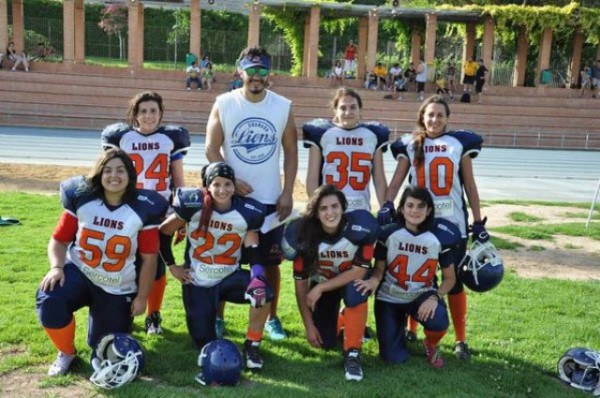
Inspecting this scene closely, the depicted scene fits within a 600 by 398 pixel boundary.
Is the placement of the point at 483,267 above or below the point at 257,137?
below

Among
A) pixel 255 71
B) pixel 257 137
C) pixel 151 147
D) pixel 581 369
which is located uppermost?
pixel 255 71

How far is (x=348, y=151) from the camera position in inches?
175

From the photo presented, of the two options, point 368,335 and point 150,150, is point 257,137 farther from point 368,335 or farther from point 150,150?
point 368,335

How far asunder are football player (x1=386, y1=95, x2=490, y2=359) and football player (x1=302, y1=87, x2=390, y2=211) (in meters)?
0.19

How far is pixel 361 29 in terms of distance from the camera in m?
26.7

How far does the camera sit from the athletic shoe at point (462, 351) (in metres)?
4.32

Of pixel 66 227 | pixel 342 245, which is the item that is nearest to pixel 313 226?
pixel 342 245

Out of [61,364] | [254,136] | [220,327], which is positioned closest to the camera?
[61,364]

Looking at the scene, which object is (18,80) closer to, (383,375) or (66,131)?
(66,131)

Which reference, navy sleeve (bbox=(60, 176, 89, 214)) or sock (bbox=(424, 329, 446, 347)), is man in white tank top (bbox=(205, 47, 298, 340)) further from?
sock (bbox=(424, 329, 446, 347))

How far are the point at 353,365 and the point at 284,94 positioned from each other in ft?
67.5

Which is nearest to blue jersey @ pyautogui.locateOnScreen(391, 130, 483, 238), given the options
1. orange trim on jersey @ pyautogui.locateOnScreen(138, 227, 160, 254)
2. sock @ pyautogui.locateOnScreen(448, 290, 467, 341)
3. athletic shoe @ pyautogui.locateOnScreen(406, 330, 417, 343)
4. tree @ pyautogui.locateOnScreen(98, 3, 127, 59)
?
sock @ pyautogui.locateOnScreen(448, 290, 467, 341)

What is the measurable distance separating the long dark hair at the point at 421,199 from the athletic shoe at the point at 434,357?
2.60 ft

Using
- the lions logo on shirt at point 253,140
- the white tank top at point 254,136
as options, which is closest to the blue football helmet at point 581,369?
the white tank top at point 254,136
